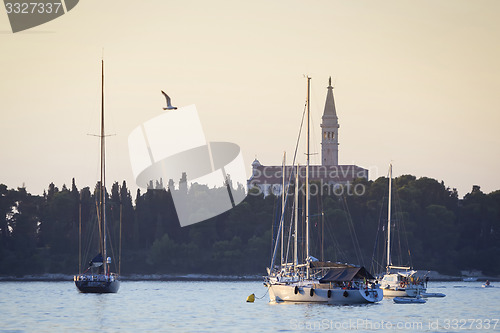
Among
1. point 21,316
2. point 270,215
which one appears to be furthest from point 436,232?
point 21,316

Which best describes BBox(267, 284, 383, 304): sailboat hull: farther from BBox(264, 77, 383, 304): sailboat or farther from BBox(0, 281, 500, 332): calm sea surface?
BBox(0, 281, 500, 332): calm sea surface

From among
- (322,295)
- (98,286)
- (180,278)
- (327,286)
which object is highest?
(180,278)

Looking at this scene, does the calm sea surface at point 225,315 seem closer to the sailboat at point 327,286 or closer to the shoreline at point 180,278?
the sailboat at point 327,286

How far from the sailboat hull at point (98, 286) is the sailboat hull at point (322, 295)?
18674mm

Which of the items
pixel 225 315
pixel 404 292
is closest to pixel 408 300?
pixel 404 292

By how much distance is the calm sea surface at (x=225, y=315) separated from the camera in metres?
63.3

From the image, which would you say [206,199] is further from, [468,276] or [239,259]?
[468,276]

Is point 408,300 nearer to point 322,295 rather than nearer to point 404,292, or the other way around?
point 404,292

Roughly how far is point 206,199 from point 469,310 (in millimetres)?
97913

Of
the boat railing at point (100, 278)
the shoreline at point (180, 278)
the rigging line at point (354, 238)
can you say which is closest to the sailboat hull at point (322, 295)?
the boat railing at point (100, 278)

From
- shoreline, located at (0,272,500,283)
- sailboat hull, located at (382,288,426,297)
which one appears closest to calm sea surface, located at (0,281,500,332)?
sailboat hull, located at (382,288,426,297)

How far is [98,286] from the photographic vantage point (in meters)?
92.7

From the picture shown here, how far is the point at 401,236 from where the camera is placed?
155625 mm

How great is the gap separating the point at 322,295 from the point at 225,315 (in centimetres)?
743
